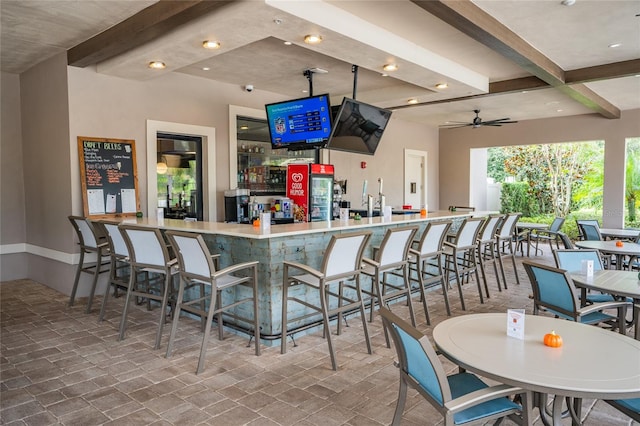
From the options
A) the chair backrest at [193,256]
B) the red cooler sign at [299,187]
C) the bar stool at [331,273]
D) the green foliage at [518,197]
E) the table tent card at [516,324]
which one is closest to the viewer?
the table tent card at [516,324]

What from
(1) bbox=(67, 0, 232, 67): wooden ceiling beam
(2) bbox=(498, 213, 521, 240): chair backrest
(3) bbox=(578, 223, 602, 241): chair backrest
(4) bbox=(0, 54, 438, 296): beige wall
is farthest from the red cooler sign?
(3) bbox=(578, 223, 602, 241): chair backrest

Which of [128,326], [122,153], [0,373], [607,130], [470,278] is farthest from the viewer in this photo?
[607,130]

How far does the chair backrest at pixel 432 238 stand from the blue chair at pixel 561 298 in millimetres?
1349

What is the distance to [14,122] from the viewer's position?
605 cm

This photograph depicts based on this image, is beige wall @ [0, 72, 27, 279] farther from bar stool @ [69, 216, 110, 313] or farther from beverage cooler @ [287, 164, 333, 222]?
beverage cooler @ [287, 164, 333, 222]

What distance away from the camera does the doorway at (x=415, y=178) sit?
10.3 metres

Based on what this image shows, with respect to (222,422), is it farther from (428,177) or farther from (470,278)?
(428,177)

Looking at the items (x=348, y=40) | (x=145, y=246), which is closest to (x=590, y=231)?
(x=348, y=40)

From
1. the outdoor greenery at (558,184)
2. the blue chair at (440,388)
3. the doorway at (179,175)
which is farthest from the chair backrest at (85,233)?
the outdoor greenery at (558,184)

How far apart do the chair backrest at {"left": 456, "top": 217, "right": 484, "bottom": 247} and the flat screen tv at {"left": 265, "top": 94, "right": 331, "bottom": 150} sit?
207 cm

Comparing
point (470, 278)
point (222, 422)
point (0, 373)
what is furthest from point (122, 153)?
point (470, 278)

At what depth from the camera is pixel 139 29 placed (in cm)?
400

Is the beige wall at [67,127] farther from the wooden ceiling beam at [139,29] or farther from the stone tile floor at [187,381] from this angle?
the stone tile floor at [187,381]

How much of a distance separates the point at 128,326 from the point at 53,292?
6.82ft
